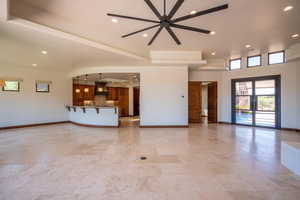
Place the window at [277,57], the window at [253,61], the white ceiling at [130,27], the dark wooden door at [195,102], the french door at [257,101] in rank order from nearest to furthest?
the white ceiling at [130,27], the window at [277,57], the french door at [257,101], the window at [253,61], the dark wooden door at [195,102]

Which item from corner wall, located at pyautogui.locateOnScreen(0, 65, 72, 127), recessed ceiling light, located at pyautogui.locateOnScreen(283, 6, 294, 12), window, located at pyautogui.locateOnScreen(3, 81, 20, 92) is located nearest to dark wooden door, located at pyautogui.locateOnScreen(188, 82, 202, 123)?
recessed ceiling light, located at pyautogui.locateOnScreen(283, 6, 294, 12)

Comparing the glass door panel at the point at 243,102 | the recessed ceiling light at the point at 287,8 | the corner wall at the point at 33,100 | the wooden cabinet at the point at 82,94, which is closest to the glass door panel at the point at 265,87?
the glass door panel at the point at 243,102

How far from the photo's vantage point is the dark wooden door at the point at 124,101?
1179 centimetres

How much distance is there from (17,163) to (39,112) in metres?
5.57

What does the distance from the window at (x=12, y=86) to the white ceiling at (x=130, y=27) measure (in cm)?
150

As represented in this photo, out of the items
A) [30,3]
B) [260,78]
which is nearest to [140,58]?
[30,3]

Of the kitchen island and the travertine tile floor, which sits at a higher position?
the kitchen island

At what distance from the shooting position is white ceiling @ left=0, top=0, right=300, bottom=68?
308cm

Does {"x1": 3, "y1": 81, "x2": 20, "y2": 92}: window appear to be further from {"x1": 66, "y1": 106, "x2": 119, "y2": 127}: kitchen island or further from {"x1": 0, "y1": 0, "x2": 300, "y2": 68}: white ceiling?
{"x1": 66, "y1": 106, "x2": 119, "y2": 127}: kitchen island

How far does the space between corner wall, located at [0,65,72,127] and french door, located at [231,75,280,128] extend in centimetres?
964

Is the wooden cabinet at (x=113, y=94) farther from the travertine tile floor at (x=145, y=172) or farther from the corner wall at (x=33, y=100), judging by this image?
the travertine tile floor at (x=145, y=172)

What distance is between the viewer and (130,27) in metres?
3.96

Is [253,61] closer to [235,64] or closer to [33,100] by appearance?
[235,64]

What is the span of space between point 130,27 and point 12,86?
6834 millimetres
